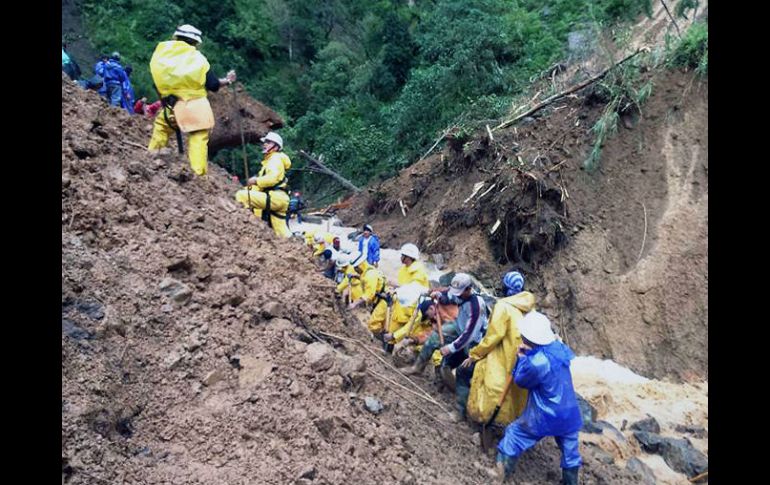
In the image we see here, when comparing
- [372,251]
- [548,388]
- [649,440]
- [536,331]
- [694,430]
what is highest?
[536,331]

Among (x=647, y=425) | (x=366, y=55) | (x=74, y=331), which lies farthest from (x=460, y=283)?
(x=366, y=55)

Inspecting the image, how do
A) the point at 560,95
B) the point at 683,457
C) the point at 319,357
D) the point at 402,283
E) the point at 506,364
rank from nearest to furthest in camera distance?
the point at 319,357 < the point at 506,364 < the point at 683,457 < the point at 402,283 < the point at 560,95

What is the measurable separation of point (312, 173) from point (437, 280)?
41.3ft

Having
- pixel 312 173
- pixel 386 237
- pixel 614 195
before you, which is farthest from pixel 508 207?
pixel 312 173

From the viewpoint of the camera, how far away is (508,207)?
A: 11625mm

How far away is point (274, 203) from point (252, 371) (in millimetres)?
3265

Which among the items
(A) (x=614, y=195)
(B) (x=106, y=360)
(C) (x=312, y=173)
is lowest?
(C) (x=312, y=173)

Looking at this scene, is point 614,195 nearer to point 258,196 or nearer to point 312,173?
point 258,196

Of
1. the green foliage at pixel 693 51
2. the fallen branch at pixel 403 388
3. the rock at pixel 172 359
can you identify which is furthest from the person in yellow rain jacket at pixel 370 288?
the green foliage at pixel 693 51

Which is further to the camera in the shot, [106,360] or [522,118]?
[522,118]

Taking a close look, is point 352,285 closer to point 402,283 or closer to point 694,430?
point 402,283

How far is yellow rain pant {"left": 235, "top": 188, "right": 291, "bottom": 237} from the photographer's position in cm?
657

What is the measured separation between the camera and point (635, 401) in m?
8.09
